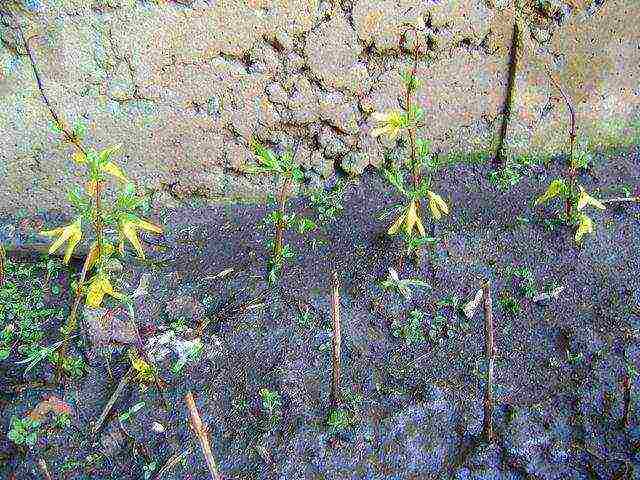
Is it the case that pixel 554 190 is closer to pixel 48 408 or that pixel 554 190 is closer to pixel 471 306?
pixel 471 306

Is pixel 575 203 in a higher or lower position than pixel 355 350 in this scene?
higher

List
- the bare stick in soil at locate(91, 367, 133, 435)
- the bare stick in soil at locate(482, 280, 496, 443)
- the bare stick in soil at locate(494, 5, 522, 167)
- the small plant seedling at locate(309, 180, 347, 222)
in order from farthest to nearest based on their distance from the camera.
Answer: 1. the small plant seedling at locate(309, 180, 347, 222)
2. the bare stick in soil at locate(494, 5, 522, 167)
3. the bare stick in soil at locate(91, 367, 133, 435)
4. the bare stick in soil at locate(482, 280, 496, 443)

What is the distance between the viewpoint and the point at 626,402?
5.94 feet

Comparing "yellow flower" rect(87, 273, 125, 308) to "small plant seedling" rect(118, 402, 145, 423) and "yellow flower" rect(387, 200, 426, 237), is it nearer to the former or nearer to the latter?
"small plant seedling" rect(118, 402, 145, 423)

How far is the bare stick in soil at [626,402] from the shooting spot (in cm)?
178

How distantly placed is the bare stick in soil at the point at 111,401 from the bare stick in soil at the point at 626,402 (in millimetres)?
1450

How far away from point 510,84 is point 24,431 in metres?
2.04

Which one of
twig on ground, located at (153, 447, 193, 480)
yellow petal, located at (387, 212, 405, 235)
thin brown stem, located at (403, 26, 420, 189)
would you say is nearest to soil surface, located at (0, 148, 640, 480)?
twig on ground, located at (153, 447, 193, 480)

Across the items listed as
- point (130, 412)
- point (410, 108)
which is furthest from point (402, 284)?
point (130, 412)

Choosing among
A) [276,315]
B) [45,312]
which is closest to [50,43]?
[45,312]

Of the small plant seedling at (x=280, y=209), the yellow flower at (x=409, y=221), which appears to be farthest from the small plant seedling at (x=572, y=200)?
the small plant seedling at (x=280, y=209)

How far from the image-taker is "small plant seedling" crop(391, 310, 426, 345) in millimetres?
2121

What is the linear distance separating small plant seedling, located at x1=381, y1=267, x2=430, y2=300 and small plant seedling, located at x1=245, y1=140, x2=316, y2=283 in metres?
0.34

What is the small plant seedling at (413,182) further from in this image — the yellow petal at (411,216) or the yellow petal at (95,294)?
the yellow petal at (95,294)
